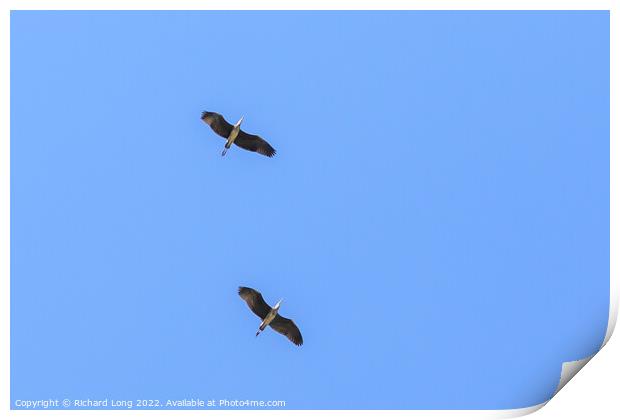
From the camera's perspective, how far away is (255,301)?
22.2 ft

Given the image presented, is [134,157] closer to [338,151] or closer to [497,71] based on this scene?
[338,151]

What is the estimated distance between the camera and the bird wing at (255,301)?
6.78m

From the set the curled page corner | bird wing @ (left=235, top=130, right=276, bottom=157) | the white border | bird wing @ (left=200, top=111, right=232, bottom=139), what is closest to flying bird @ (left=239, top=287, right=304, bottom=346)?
the white border

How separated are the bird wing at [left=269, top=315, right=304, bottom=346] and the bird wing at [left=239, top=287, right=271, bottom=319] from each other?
105 millimetres

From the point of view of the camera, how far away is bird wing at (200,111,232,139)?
22.3 feet

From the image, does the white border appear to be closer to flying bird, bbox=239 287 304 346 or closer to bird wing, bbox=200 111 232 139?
flying bird, bbox=239 287 304 346

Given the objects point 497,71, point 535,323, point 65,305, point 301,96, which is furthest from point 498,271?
point 65,305

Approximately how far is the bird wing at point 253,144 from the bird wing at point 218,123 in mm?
102

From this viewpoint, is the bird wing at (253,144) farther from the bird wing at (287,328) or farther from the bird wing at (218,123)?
the bird wing at (287,328)

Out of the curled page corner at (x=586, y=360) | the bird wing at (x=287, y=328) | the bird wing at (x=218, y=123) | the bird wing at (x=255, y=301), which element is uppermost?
the bird wing at (x=218, y=123)

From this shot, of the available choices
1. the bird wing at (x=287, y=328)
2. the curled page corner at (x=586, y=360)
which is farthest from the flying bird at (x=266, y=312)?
the curled page corner at (x=586, y=360)
